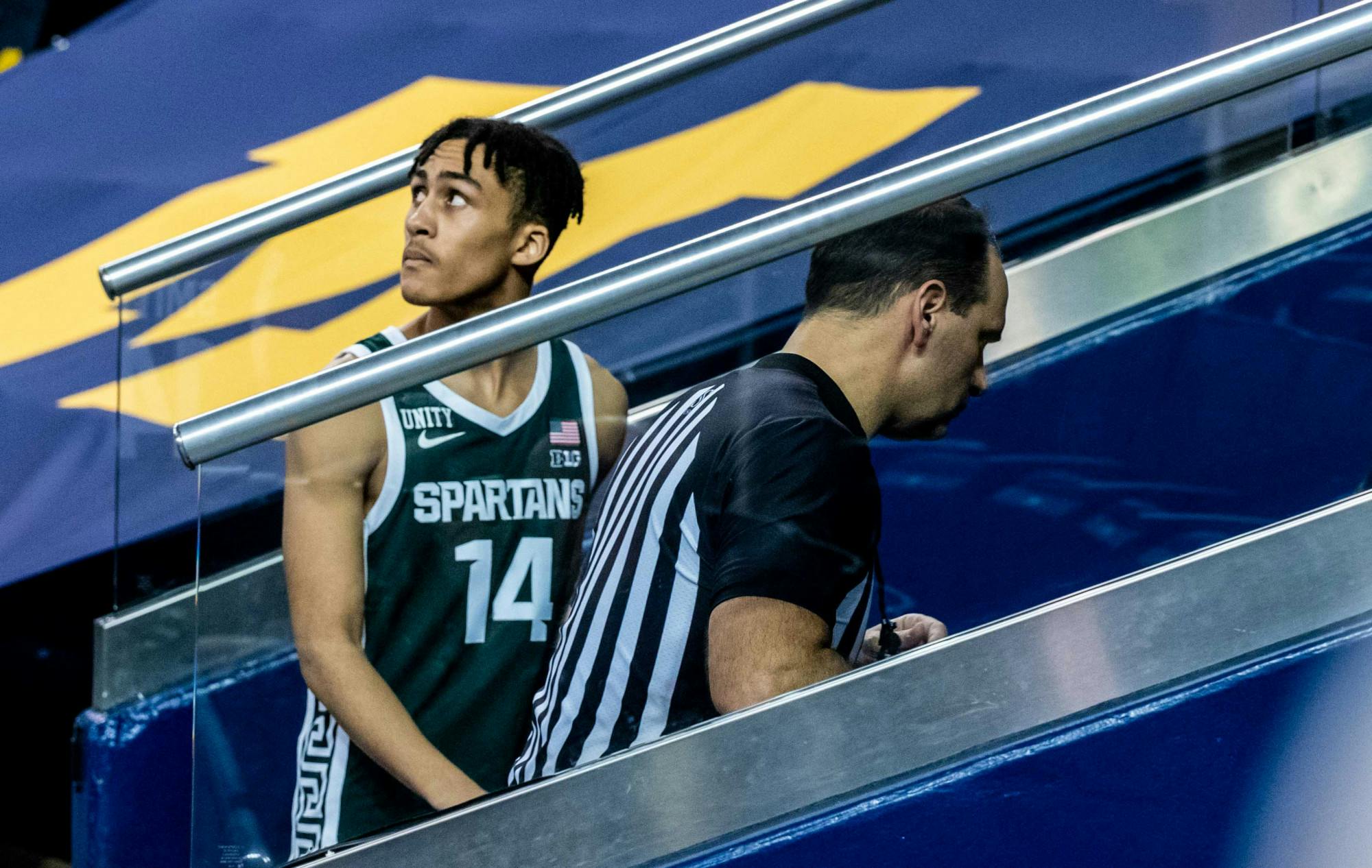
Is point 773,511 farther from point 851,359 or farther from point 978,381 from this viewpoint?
point 978,381

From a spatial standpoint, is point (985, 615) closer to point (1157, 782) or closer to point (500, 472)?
point (1157, 782)

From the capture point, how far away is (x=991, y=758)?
1.33 meters

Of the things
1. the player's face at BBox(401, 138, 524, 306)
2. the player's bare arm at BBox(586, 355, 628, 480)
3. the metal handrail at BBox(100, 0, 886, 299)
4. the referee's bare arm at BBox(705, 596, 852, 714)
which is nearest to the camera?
the referee's bare arm at BBox(705, 596, 852, 714)

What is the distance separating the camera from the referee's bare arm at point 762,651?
1337mm

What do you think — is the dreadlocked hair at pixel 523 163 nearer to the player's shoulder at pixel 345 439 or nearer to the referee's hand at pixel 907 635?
the player's shoulder at pixel 345 439

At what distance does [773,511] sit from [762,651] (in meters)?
0.13

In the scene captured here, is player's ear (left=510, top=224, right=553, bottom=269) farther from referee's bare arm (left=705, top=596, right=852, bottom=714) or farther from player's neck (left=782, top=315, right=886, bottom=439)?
referee's bare arm (left=705, top=596, right=852, bottom=714)

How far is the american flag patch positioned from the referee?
7 centimetres

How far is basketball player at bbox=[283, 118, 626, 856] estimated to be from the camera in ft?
4.98

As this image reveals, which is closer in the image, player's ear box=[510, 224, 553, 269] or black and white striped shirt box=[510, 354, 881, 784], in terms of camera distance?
black and white striped shirt box=[510, 354, 881, 784]

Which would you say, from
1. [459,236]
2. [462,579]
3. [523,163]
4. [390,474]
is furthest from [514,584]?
[523,163]

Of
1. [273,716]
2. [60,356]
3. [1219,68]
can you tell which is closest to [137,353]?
[273,716]

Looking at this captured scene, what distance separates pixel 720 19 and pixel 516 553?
2295mm

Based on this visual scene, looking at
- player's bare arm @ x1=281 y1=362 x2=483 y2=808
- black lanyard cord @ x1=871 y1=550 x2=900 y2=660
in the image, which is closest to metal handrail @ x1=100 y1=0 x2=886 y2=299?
player's bare arm @ x1=281 y1=362 x2=483 y2=808
